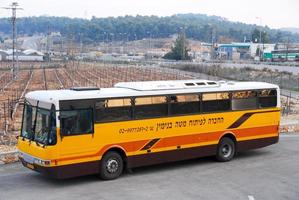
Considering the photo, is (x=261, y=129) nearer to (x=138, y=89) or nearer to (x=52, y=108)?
(x=138, y=89)

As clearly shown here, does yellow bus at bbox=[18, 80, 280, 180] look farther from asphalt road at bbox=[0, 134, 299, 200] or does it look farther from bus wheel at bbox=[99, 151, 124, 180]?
asphalt road at bbox=[0, 134, 299, 200]

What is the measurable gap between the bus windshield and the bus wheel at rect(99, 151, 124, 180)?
5.51 feet

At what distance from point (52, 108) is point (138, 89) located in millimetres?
2748

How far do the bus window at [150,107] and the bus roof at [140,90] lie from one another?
0.17 meters

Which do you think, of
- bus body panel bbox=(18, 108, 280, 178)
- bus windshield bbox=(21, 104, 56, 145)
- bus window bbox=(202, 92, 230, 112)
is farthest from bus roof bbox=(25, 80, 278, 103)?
bus body panel bbox=(18, 108, 280, 178)

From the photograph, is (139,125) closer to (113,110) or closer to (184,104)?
(113,110)

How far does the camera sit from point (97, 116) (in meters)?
13.1

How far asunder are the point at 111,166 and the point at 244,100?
5641 millimetres

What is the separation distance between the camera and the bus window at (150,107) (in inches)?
549

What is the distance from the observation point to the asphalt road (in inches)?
468

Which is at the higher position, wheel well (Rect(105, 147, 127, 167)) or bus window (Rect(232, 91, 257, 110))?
bus window (Rect(232, 91, 257, 110))

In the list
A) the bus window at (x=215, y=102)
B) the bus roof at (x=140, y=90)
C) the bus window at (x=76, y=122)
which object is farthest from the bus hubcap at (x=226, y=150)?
the bus window at (x=76, y=122)

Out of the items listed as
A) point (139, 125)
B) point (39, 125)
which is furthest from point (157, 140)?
point (39, 125)

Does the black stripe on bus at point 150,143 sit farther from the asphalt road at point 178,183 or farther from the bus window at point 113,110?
the bus window at point 113,110
